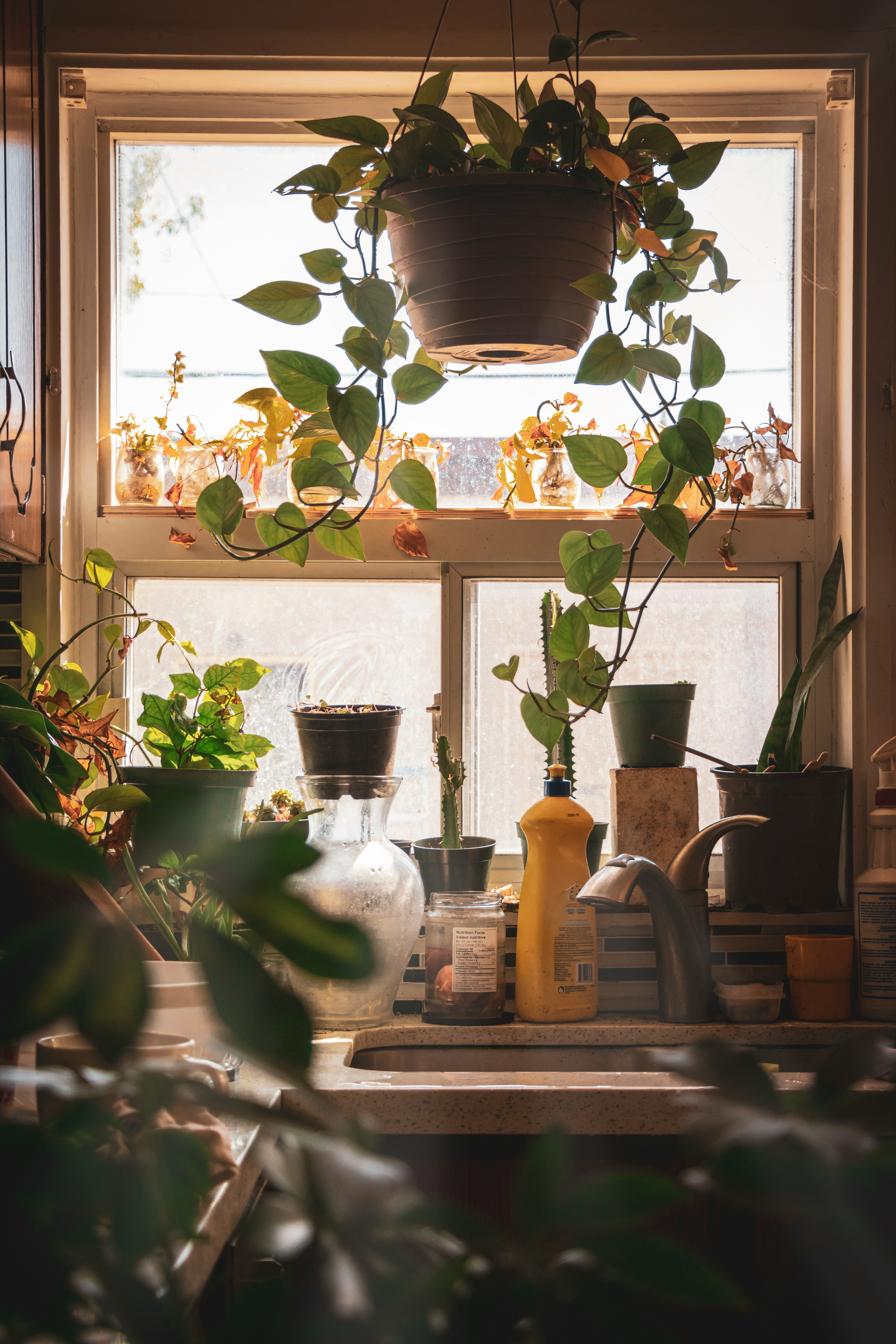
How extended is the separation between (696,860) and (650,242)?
2.78ft

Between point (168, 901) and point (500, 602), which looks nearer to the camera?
point (168, 901)

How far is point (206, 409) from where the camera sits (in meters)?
1.83

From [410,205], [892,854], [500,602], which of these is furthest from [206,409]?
[892,854]

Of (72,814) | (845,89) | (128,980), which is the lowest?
(72,814)

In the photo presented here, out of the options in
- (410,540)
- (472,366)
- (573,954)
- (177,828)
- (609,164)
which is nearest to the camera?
(177,828)

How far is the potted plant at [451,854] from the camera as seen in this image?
63.7 inches

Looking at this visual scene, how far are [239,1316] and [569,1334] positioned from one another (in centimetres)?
7

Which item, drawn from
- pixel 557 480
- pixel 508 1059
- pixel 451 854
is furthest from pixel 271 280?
pixel 508 1059

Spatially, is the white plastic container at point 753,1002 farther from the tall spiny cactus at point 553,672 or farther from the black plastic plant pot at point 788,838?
the tall spiny cactus at point 553,672

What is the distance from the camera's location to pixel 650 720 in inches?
65.4

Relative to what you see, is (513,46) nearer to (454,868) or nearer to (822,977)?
(454,868)

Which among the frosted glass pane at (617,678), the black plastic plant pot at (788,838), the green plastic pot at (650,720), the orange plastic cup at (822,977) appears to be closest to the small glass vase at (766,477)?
the frosted glass pane at (617,678)

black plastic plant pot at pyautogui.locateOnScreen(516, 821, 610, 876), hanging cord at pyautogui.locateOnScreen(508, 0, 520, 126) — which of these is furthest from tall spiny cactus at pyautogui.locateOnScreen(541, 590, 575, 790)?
hanging cord at pyautogui.locateOnScreen(508, 0, 520, 126)

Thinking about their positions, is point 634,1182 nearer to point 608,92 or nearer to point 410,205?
point 410,205
